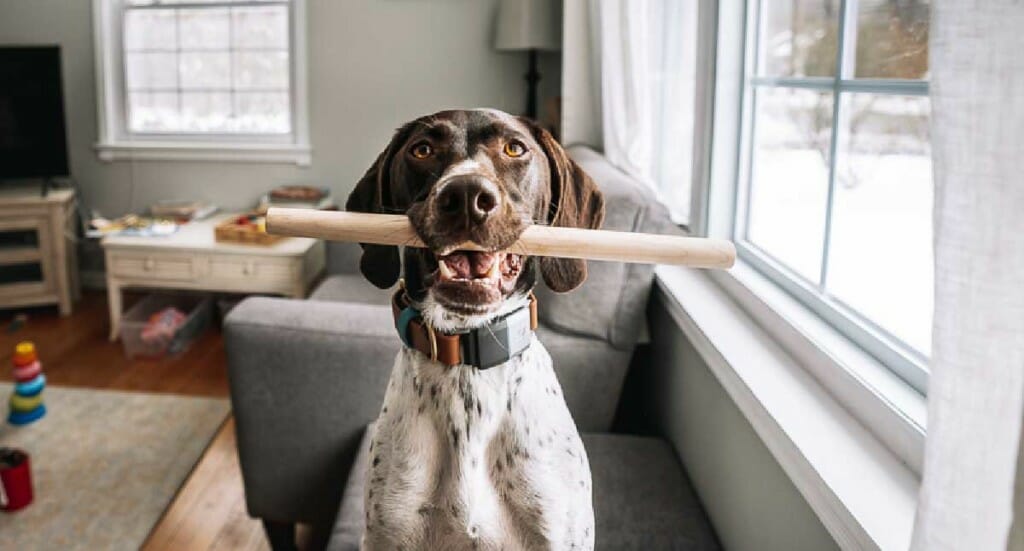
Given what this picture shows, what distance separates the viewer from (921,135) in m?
1.19

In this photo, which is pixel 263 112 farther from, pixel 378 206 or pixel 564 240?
pixel 564 240

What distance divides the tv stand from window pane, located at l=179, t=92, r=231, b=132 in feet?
2.60

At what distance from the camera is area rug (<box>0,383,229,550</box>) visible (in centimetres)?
238

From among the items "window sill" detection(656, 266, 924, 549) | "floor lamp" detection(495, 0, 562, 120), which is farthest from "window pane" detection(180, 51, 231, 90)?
"window sill" detection(656, 266, 924, 549)

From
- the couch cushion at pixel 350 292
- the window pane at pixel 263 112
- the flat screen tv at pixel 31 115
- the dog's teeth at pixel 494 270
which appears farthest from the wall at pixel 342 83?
the dog's teeth at pixel 494 270

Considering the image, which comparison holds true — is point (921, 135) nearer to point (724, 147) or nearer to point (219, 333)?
point (724, 147)

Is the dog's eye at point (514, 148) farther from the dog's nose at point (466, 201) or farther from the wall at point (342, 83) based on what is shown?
the wall at point (342, 83)

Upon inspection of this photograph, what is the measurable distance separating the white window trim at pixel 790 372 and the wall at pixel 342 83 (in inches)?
101

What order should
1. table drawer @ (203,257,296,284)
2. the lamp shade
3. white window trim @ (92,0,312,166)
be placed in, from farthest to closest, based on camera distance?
white window trim @ (92,0,312,166) → the lamp shade → table drawer @ (203,257,296,284)

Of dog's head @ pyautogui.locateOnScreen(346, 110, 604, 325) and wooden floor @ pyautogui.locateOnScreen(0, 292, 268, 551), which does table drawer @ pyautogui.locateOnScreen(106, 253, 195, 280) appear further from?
dog's head @ pyautogui.locateOnScreen(346, 110, 604, 325)

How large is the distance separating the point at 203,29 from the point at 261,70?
410mm

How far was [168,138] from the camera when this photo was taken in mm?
4797

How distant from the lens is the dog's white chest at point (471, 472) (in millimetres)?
1158

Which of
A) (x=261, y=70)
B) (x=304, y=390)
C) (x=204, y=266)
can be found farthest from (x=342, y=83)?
(x=304, y=390)
